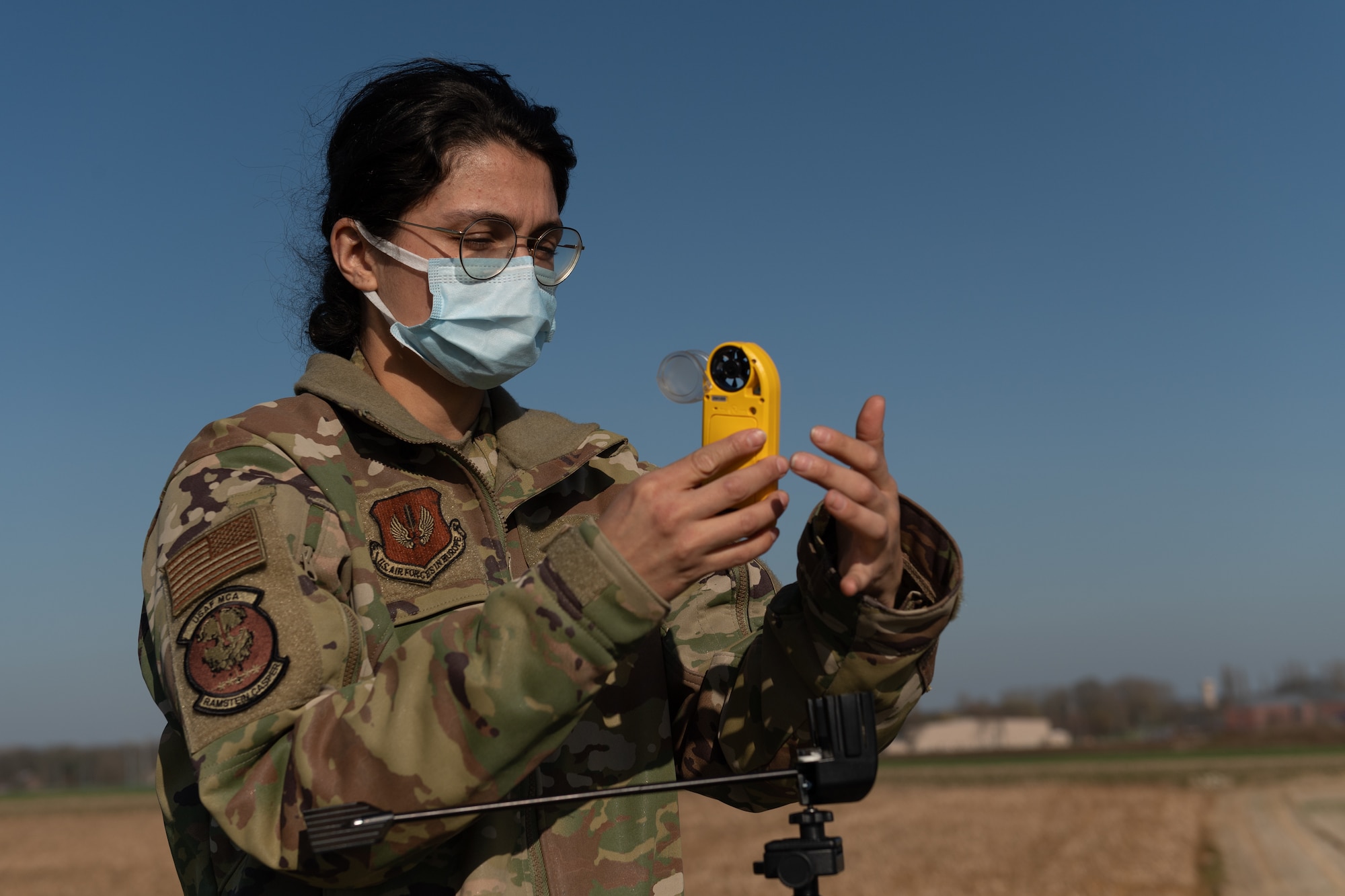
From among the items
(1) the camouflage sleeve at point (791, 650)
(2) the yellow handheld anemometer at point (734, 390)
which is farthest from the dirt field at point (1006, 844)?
(2) the yellow handheld anemometer at point (734, 390)

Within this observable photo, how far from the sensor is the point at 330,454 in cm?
Result: 318

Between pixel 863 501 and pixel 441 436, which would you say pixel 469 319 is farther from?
pixel 863 501

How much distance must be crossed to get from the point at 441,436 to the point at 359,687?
1285 mm

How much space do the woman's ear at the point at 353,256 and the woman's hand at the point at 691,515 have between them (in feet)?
6.30

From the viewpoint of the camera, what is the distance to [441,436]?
140 inches

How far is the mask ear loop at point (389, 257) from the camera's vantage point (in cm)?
374

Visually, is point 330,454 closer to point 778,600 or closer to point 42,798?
point 778,600

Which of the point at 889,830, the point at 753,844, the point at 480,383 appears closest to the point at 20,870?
the point at 753,844

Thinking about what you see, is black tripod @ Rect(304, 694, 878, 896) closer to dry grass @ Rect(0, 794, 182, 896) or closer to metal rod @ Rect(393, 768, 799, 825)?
metal rod @ Rect(393, 768, 799, 825)

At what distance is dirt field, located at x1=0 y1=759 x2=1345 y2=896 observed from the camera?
1235 inches

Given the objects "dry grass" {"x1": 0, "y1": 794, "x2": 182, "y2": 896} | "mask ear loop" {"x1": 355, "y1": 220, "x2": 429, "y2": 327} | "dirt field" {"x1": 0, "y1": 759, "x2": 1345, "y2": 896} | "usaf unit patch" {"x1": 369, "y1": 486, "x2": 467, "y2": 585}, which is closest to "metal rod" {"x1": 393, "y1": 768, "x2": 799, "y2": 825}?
"usaf unit patch" {"x1": 369, "y1": 486, "x2": 467, "y2": 585}

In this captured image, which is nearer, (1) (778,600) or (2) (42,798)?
(1) (778,600)

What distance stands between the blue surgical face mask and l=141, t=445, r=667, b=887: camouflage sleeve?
1.17 metres

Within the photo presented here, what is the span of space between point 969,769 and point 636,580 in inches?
3853
